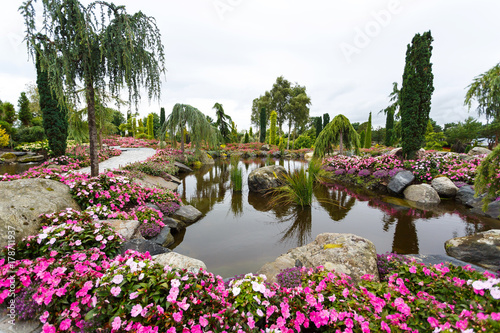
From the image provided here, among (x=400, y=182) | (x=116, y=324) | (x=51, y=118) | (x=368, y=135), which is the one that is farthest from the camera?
(x=368, y=135)

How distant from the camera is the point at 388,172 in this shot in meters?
7.71

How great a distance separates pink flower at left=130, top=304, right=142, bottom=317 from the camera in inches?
50.4

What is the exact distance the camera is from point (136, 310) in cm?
130

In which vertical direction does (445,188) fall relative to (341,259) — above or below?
above

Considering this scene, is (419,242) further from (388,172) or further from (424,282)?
(388,172)

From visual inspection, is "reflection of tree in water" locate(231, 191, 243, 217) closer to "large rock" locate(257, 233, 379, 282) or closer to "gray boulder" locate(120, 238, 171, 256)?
"gray boulder" locate(120, 238, 171, 256)

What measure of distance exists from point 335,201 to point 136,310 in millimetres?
5913

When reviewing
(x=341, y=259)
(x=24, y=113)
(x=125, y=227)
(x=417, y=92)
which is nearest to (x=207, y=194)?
(x=125, y=227)

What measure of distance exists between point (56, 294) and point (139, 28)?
13.9ft

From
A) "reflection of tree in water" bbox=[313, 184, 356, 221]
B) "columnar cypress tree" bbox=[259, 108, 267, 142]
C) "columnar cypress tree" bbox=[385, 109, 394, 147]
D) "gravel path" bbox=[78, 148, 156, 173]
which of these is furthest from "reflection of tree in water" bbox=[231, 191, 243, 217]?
"columnar cypress tree" bbox=[385, 109, 394, 147]

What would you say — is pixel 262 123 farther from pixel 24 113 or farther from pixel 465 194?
pixel 24 113

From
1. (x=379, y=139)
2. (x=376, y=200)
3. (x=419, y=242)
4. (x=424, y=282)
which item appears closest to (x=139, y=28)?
(x=424, y=282)

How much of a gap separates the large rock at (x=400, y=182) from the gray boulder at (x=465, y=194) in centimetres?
117

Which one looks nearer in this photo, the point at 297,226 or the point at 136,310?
the point at 136,310
